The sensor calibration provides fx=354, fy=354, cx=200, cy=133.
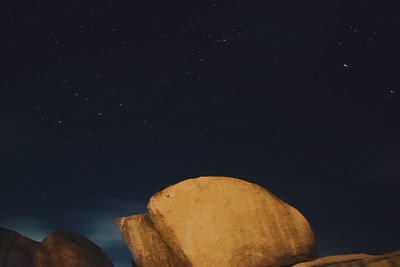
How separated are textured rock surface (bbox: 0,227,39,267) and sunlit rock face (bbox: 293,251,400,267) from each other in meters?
9.33

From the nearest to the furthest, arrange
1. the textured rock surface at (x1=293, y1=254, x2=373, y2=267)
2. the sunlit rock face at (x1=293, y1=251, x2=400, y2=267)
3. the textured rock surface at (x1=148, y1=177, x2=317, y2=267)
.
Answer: the sunlit rock face at (x1=293, y1=251, x2=400, y2=267) < the textured rock surface at (x1=293, y1=254, x2=373, y2=267) < the textured rock surface at (x1=148, y1=177, x2=317, y2=267)

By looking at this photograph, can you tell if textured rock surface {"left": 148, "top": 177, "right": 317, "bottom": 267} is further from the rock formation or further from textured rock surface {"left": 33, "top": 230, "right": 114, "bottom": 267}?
textured rock surface {"left": 33, "top": 230, "right": 114, "bottom": 267}

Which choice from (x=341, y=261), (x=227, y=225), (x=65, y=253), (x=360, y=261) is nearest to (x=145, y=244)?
(x=227, y=225)

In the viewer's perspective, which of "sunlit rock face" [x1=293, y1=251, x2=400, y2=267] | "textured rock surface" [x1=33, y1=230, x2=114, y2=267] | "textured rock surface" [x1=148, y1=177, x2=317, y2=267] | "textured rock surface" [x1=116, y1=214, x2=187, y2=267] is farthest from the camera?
"textured rock surface" [x1=33, y1=230, x2=114, y2=267]

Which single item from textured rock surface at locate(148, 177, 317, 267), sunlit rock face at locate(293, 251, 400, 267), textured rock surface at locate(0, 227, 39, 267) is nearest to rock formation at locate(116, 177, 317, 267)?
textured rock surface at locate(148, 177, 317, 267)

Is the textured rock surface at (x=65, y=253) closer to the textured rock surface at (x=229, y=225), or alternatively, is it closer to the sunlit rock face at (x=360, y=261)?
the textured rock surface at (x=229, y=225)

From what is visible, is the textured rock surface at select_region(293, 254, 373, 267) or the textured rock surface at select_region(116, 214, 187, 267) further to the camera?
the textured rock surface at select_region(116, 214, 187, 267)

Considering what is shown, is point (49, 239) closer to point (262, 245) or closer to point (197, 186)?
point (197, 186)

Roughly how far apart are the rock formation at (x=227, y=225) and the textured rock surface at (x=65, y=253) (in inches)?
110

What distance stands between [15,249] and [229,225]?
8.03m

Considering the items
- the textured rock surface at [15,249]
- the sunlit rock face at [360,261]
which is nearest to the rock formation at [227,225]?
the sunlit rock face at [360,261]

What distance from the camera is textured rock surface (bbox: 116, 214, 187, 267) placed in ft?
29.6

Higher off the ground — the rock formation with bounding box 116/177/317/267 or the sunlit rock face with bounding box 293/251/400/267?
the rock formation with bounding box 116/177/317/267

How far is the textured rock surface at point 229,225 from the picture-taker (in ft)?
27.6
